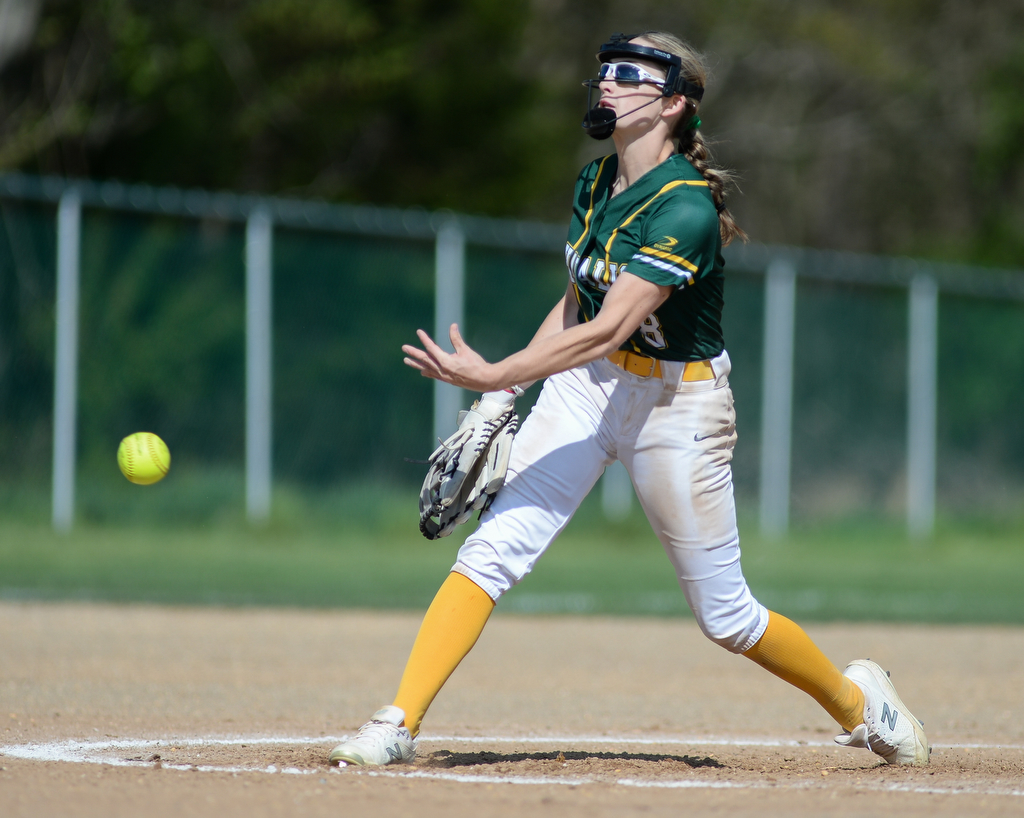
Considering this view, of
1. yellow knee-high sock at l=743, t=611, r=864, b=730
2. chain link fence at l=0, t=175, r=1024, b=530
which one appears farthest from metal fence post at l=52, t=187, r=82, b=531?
yellow knee-high sock at l=743, t=611, r=864, b=730

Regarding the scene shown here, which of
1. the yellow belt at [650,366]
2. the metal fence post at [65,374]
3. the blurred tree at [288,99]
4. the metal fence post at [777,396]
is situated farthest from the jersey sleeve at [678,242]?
the blurred tree at [288,99]

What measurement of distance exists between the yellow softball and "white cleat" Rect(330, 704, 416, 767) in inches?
71.5

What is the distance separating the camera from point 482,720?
4.89 m

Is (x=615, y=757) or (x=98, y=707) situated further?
(x=98, y=707)

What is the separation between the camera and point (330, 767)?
3.49 meters

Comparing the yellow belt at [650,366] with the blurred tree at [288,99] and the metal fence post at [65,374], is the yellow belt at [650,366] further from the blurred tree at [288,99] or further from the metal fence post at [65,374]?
the blurred tree at [288,99]

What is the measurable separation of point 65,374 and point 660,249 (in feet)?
29.6

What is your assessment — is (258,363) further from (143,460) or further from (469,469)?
(469,469)

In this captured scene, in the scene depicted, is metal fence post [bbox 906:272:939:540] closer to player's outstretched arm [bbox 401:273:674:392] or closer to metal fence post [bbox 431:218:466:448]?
metal fence post [bbox 431:218:466:448]

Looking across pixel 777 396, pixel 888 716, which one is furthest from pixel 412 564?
pixel 888 716

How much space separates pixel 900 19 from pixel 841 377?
44.6ft

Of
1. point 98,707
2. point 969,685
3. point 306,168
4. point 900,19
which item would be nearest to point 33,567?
point 98,707

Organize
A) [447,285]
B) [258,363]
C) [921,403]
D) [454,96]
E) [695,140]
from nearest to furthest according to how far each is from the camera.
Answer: [695,140], [258,363], [447,285], [921,403], [454,96]

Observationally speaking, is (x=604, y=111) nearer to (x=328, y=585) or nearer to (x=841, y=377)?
(x=328, y=585)
